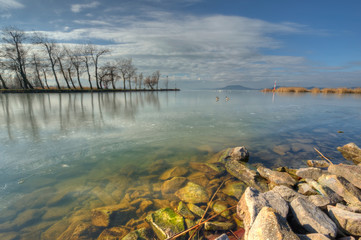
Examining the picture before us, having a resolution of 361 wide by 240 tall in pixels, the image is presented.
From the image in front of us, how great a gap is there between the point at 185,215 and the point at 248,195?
1.26 metres

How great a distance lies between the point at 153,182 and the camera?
4.17 meters

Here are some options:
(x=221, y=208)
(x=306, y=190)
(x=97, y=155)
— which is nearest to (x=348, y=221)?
(x=306, y=190)

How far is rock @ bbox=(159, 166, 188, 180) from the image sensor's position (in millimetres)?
4441

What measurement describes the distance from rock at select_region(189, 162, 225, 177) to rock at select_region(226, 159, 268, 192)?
0.27m

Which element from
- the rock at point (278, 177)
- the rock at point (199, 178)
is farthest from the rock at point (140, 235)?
the rock at point (278, 177)

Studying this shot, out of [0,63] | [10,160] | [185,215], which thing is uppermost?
[0,63]

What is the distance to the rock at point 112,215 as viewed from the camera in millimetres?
2951

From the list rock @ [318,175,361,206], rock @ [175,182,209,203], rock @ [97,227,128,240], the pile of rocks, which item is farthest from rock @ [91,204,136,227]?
rock @ [318,175,361,206]

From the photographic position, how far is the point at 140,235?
2.63 metres

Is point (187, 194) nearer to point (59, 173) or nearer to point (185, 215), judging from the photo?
point (185, 215)

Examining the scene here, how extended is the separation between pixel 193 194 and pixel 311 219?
2.13m

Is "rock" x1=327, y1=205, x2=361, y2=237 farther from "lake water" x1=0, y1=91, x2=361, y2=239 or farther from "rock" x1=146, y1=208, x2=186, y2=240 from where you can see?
Answer: "lake water" x1=0, y1=91, x2=361, y2=239

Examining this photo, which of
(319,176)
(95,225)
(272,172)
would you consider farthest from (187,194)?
(319,176)

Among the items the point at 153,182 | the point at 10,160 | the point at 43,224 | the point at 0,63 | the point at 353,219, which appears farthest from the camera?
the point at 0,63
